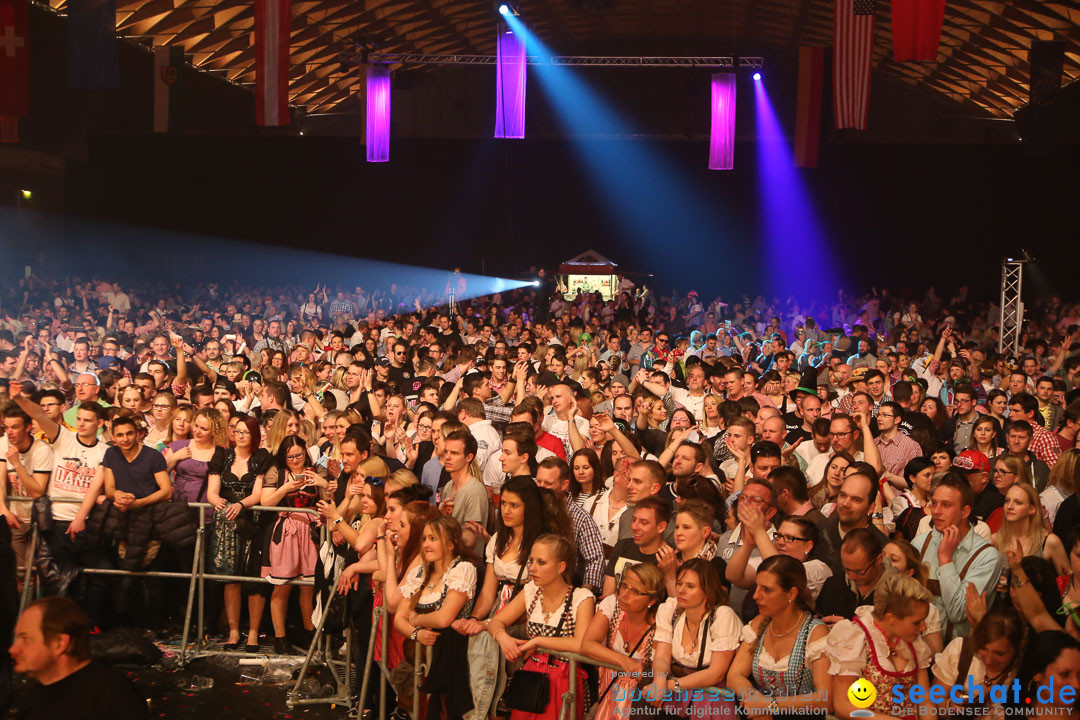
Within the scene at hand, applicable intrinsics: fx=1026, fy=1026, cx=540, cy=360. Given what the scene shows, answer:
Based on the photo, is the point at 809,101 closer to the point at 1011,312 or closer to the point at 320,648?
the point at 1011,312

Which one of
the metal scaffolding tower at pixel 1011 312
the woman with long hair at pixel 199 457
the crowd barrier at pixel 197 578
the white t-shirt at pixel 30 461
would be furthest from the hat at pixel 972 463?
the metal scaffolding tower at pixel 1011 312

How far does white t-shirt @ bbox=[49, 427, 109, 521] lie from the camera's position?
22.7 feet

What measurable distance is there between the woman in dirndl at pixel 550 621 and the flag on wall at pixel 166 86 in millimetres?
19467

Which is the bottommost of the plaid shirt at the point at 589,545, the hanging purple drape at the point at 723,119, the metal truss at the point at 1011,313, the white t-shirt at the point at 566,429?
the plaid shirt at the point at 589,545

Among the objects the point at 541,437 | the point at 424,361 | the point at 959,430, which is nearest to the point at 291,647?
the point at 541,437

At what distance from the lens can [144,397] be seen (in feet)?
29.2

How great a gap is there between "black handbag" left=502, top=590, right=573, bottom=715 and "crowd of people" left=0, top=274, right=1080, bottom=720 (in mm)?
10

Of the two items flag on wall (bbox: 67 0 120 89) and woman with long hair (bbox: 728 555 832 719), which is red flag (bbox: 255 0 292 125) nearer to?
flag on wall (bbox: 67 0 120 89)

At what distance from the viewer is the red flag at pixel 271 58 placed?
14.7 m

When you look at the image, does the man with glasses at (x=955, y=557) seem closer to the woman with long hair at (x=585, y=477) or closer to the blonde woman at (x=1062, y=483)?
the blonde woman at (x=1062, y=483)

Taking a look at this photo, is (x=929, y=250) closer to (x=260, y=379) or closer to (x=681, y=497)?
(x=260, y=379)

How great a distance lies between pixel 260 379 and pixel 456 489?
4.71 metres

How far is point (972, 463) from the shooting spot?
6848 mm

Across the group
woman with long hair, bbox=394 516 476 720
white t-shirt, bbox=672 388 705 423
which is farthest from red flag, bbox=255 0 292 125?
woman with long hair, bbox=394 516 476 720
